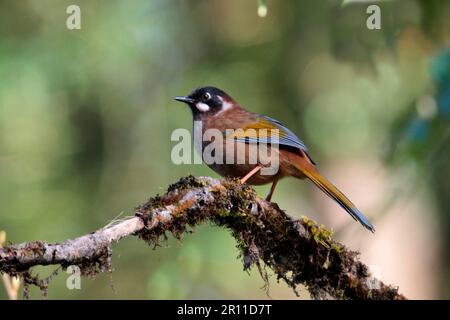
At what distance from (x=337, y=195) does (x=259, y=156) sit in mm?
756

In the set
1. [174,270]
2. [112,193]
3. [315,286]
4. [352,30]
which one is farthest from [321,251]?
[112,193]

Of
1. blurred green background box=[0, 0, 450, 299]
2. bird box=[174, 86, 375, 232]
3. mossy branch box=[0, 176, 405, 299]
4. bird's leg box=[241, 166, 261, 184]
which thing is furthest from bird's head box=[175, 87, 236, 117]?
mossy branch box=[0, 176, 405, 299]

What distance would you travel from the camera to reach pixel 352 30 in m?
8.20

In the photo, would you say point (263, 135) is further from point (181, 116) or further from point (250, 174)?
point (181, 116)

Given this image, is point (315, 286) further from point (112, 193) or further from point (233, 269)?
point (112, 193)

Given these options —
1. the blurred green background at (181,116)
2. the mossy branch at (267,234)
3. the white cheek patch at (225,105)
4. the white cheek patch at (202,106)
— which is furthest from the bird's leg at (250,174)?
the blurred green background at (181,116)

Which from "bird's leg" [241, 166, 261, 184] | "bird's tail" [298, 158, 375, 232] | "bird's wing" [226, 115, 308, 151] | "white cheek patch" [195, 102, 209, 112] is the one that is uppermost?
"white cheek patch" [195, 102, 209, 112]

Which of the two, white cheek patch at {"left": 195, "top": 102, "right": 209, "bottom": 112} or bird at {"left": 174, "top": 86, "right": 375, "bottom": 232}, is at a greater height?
white cheek patch at {"left": 195, "top": 102, "right": 209, "bottom": 112}

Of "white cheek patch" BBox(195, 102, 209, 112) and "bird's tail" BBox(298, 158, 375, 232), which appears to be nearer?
"bird's tail" BBox(298, 158, 375, 232)

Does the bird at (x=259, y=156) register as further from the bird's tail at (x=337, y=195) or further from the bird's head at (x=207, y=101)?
the bird's head at (x=207, y=101)

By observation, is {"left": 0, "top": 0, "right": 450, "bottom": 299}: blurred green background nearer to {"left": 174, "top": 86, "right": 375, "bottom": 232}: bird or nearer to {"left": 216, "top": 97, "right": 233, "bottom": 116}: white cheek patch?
{"left": 216, "top": 97, "right": 233, "bottom": 116}: white cheek patch

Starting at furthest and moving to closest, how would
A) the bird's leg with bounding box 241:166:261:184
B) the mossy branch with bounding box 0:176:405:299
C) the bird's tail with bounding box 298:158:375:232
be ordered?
the bird's leg with bounding box 241:166:261:184 → the bird's tail with bounding box 298:158:375:232 → the mossy branch with bounding box 0:176:405:299

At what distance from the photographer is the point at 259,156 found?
5895mm

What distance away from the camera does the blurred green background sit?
9.09 m
